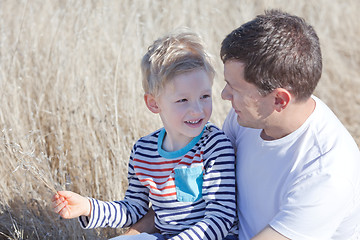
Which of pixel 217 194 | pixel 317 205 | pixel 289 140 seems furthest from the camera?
pixel 217 194

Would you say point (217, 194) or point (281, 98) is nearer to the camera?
point (281, 98)

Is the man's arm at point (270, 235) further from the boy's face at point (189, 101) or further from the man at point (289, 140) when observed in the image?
the boy's face at point (189, 101)

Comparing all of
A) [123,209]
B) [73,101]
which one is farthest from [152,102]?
[73,101]

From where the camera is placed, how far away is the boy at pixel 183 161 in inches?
88.0

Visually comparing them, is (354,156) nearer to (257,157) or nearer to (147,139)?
(257,157)

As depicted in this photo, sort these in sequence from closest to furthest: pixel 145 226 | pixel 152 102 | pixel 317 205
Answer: pixel 317 205 → pixel 152 102 → pixel 145 226

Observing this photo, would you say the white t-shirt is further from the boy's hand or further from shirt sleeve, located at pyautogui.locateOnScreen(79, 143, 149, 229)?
the boy's hand

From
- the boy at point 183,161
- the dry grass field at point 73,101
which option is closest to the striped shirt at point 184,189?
the boy at point 183,161

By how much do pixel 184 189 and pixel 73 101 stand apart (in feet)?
5.64

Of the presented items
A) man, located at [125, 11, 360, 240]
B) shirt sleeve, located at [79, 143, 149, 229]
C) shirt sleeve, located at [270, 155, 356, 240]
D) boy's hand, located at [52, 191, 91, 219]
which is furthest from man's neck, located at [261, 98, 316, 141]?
boy's hand, located at [52, 191, 91, 219]

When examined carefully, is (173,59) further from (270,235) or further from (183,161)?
A: (270,235)

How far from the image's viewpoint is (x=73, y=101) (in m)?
3.79

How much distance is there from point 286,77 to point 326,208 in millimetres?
503

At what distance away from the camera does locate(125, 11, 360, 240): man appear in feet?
6.18
